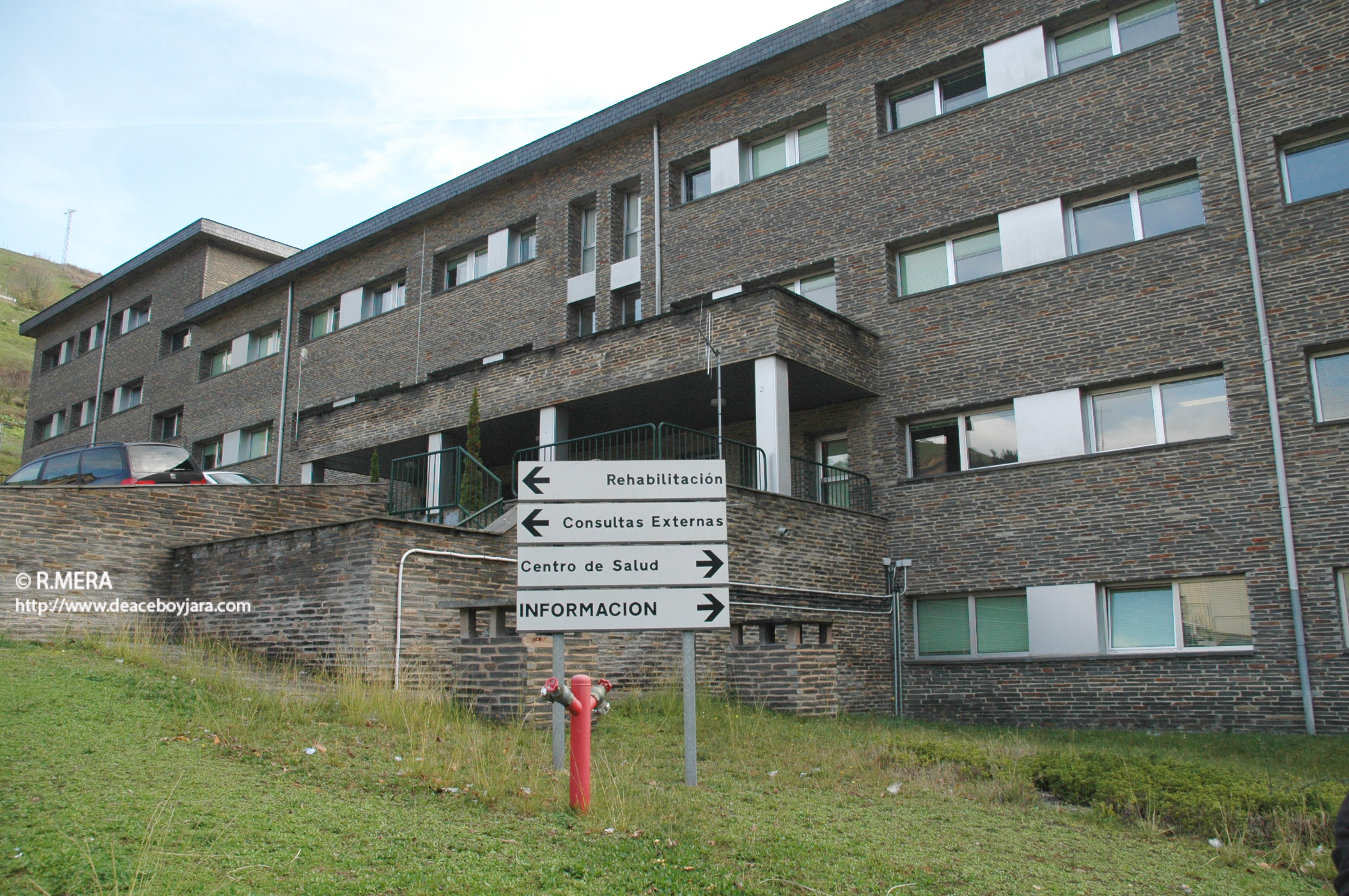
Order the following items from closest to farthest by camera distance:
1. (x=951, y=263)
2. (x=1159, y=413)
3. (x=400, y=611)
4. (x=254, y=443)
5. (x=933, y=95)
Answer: (x=400, y=611), (x=1159, y=413), (x=951, y=263), (x=933, y=95), (x=254, y=443)

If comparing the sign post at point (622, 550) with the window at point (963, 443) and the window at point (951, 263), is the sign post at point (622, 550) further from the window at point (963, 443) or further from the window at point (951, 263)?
the window at point (951, 263)

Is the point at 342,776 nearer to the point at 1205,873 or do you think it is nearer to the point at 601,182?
the point at 1205,873

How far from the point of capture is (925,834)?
6504mm

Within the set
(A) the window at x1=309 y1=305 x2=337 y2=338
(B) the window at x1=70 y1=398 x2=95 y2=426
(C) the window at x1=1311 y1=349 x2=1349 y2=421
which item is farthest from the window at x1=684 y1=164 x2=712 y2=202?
(B) the window at x1=70 y1=398 x2=95 y2=426

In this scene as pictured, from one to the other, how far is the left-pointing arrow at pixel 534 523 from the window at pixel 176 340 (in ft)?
105

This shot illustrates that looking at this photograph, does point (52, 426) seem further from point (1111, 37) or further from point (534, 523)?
point (534, 523)

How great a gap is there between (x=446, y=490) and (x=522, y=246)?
26.3 ft

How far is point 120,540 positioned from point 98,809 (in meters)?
10.2

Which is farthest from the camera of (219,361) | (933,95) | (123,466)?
(219,361)

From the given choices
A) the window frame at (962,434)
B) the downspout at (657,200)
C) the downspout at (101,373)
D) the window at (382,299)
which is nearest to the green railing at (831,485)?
the window frame at (962,434)

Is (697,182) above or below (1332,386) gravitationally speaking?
above

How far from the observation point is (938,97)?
19.0 meters

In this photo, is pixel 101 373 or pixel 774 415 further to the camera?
pixel 101 373

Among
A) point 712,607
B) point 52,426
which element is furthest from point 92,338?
point 712,607
